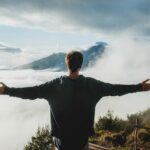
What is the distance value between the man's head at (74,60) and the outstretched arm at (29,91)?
0.28 m

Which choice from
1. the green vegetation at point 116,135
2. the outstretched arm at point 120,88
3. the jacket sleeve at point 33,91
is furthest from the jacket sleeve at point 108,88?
the green vegetation at point 116,135

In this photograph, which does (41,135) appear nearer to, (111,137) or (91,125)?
(111,137)

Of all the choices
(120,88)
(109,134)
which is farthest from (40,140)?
(120,88)

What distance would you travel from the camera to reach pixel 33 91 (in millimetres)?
4559

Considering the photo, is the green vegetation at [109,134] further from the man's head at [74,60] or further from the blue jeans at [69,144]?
the man's head at [74,60]

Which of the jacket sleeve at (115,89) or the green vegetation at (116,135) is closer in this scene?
the jacket sleeve at (115,89)

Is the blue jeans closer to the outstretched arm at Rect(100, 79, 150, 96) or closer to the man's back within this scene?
the man's back

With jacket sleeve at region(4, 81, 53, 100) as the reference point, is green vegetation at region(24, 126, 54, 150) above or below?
below

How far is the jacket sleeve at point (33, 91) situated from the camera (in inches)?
179

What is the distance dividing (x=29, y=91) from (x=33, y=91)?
0.14ft

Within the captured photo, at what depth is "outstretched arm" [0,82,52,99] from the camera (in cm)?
454

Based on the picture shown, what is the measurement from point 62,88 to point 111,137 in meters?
17.2

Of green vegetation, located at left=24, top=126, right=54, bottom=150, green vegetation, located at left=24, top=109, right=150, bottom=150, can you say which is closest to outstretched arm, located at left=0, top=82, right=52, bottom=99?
green vegetation, located at left=24, top=109, right=150, bottom=150

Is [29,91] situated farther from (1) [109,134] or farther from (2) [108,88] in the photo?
(1) [109,134]
